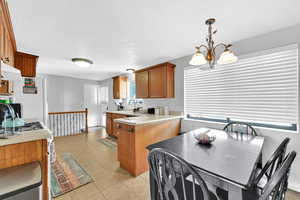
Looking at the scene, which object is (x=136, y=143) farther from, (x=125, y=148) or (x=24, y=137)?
(x=24, y=137)

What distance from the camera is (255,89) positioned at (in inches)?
77.2

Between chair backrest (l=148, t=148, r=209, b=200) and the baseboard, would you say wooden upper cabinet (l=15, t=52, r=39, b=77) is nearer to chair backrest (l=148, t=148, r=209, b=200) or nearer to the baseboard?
chair backrest (l=148, t=148, r=209, b=200)

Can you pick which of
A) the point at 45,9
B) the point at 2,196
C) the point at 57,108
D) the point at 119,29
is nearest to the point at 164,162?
the point at 2,196

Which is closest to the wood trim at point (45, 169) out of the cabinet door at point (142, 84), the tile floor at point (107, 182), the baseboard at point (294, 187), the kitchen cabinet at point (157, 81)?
the tile floor at point (107, 182)

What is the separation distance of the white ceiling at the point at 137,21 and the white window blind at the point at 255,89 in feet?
1.48

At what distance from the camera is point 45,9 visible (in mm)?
1337

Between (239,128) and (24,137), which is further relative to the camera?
(239,128)

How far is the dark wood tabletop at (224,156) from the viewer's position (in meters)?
0.84

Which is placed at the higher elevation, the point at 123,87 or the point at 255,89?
the point at 123,87

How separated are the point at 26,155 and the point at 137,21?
1.86m

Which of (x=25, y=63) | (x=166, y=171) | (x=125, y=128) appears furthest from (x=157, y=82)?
(x=25, y=63)

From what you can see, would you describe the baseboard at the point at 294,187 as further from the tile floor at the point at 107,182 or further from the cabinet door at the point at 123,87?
the cabinet door at the point at 123,87

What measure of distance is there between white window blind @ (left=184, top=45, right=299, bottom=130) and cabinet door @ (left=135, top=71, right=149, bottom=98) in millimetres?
1314

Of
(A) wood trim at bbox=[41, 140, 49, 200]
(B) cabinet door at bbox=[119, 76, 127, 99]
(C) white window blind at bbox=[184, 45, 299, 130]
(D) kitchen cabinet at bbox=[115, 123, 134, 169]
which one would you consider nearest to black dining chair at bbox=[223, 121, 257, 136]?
(C) white window blind at bbox=[184, 45, 299, 130]
